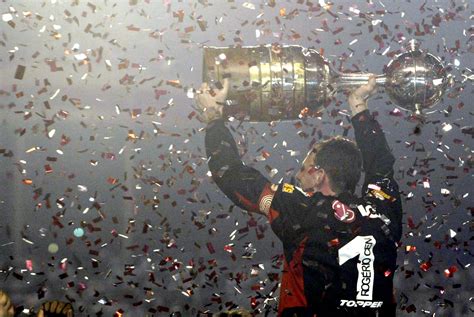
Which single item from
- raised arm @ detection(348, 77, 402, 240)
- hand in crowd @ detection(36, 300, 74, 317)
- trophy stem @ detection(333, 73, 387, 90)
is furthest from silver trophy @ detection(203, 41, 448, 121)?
hand in crowd @ detection(36, 300, 74, 317)

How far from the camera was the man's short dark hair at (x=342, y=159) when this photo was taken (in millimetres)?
3486

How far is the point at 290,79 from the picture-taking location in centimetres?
338

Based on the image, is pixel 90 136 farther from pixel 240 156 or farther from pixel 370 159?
pixel 370 159

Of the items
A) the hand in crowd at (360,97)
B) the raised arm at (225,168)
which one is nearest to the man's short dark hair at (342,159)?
the hand in crowd at (360,97)

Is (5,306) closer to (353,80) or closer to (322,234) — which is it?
(322,234)

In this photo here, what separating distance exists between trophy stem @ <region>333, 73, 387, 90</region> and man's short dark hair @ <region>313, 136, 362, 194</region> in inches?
9.8

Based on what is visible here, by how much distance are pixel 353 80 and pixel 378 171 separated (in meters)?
0.45

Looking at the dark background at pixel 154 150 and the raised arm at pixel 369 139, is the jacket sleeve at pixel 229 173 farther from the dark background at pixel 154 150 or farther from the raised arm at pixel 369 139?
the raised arm at pixel 369 139

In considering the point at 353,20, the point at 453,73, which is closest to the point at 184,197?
the point at 353,20

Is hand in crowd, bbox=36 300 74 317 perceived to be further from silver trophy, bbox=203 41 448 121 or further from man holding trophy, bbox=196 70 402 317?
silver trophy, bbox=203 41 448 121

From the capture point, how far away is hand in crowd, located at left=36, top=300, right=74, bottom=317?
10.1ft

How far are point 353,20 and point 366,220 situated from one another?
0.96m

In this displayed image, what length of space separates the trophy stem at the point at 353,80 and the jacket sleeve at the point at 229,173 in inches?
23.1

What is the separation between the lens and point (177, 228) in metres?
3.43
